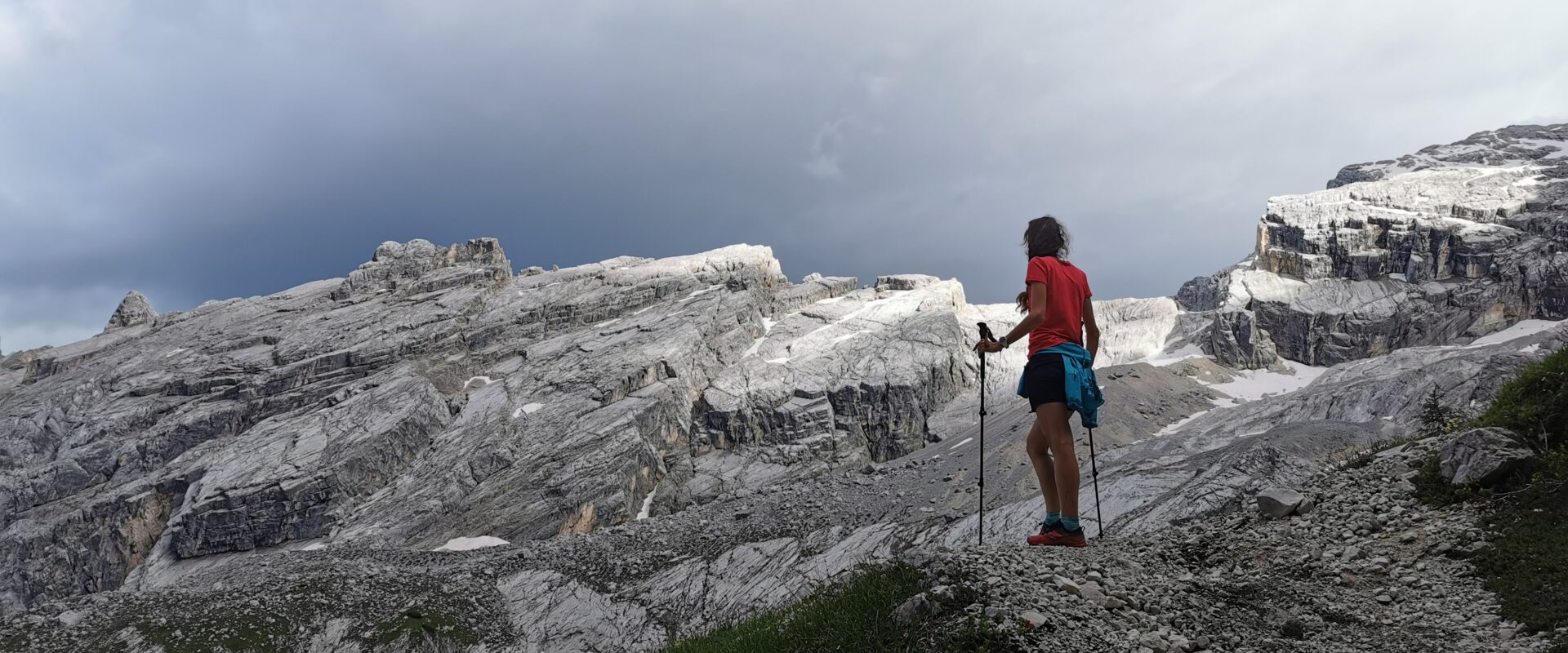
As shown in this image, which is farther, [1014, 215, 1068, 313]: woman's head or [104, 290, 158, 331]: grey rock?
[104, 290, 158, 331]: grey rock

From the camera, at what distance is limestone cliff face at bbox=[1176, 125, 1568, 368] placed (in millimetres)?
87125

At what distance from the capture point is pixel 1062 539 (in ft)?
27.9

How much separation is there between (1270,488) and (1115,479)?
2590 centimetres

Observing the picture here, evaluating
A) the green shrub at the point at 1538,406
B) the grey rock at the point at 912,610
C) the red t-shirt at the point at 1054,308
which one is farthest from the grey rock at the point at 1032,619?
the green shrub at the point at 1538,406

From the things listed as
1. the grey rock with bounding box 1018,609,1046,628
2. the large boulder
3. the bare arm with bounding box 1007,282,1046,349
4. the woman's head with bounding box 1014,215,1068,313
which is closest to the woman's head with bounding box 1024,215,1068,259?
the woman's head with bounding box 1014,215,1068,313

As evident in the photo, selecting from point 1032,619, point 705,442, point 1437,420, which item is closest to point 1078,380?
point 1032,619

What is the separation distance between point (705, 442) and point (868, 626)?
67.7 meters

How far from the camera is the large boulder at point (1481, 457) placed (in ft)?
25.6

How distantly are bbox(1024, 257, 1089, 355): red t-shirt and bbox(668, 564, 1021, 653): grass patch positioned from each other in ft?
10.2

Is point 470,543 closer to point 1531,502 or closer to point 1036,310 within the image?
point 1036,310

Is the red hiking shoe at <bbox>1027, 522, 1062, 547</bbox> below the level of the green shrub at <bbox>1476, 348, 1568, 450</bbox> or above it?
below

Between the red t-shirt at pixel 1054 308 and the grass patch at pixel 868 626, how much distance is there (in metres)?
3.12

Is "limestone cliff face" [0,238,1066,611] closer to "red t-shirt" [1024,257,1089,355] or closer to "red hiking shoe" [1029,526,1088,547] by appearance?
"red hiking shoe" [1029,526,1088,547]

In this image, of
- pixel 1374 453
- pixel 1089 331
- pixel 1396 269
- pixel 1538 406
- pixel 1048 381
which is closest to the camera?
pixel 1048 381
